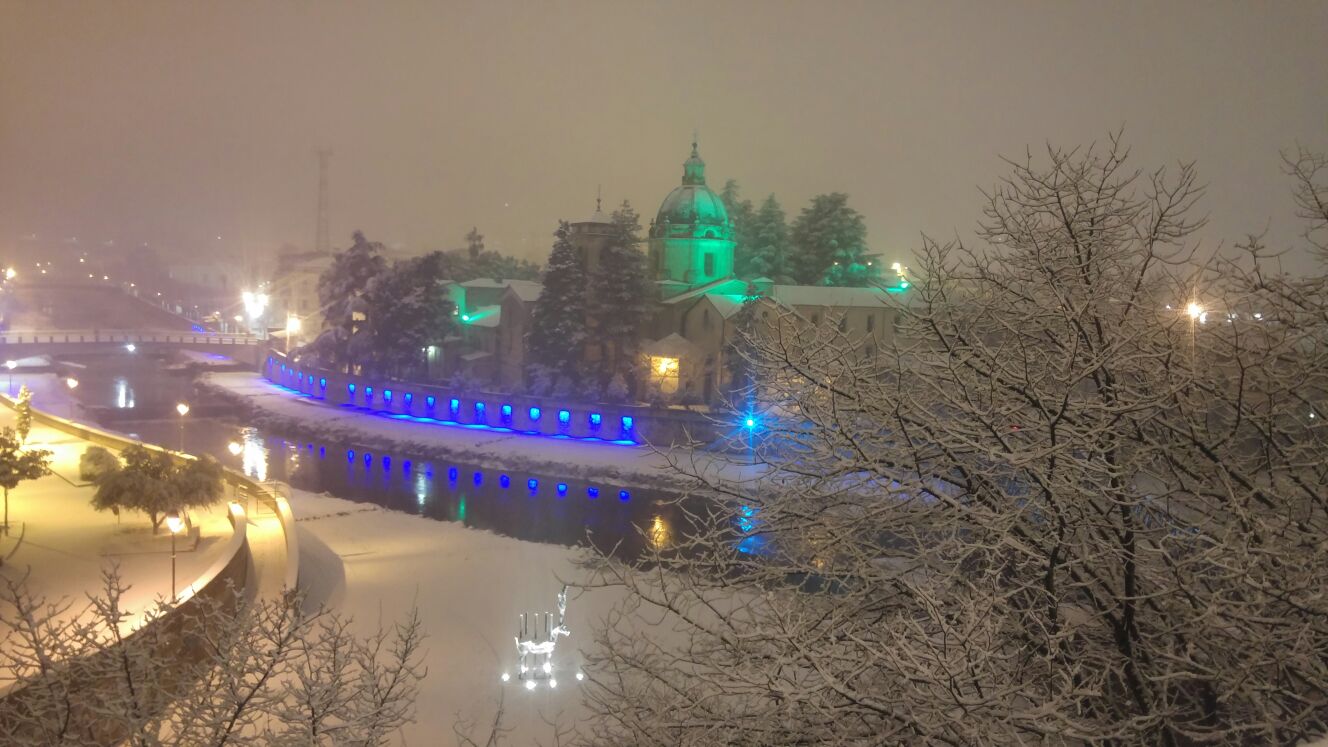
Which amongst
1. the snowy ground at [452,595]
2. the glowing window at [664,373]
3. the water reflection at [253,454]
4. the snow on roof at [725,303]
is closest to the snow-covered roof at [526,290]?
the glowing window at [664,373]

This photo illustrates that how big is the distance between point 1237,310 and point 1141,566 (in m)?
1.93

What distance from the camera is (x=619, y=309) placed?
36438 millimetres

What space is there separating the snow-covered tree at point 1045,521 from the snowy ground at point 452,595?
12.1 feet

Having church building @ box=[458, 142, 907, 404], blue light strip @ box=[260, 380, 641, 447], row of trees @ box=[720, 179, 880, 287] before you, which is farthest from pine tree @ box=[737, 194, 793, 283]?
blue light strip @ box=[260, 380, 641, 447]

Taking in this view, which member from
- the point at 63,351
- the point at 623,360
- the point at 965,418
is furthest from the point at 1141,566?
the point at 63,351

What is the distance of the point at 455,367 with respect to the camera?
42.1 m

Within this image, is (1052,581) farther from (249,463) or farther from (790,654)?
(249,463)

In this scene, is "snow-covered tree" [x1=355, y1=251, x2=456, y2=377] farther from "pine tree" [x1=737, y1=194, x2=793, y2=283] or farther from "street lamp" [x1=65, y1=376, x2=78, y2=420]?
"pine tree" [x1=737, y1=194, x2=793, y2=283]

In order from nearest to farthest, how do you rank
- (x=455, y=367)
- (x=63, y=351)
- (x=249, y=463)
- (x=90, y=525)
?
(x=90, y=525), (x=249, y=463), (x=455, y=367), (x=63, y=351)

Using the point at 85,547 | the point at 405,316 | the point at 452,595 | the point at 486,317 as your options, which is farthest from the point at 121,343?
the point at 452,595

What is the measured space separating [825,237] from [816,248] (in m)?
0.78

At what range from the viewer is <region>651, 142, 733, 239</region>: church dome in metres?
43.3

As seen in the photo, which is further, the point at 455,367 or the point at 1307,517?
the point at 455,367

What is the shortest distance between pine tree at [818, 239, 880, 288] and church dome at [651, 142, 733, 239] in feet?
20.4
